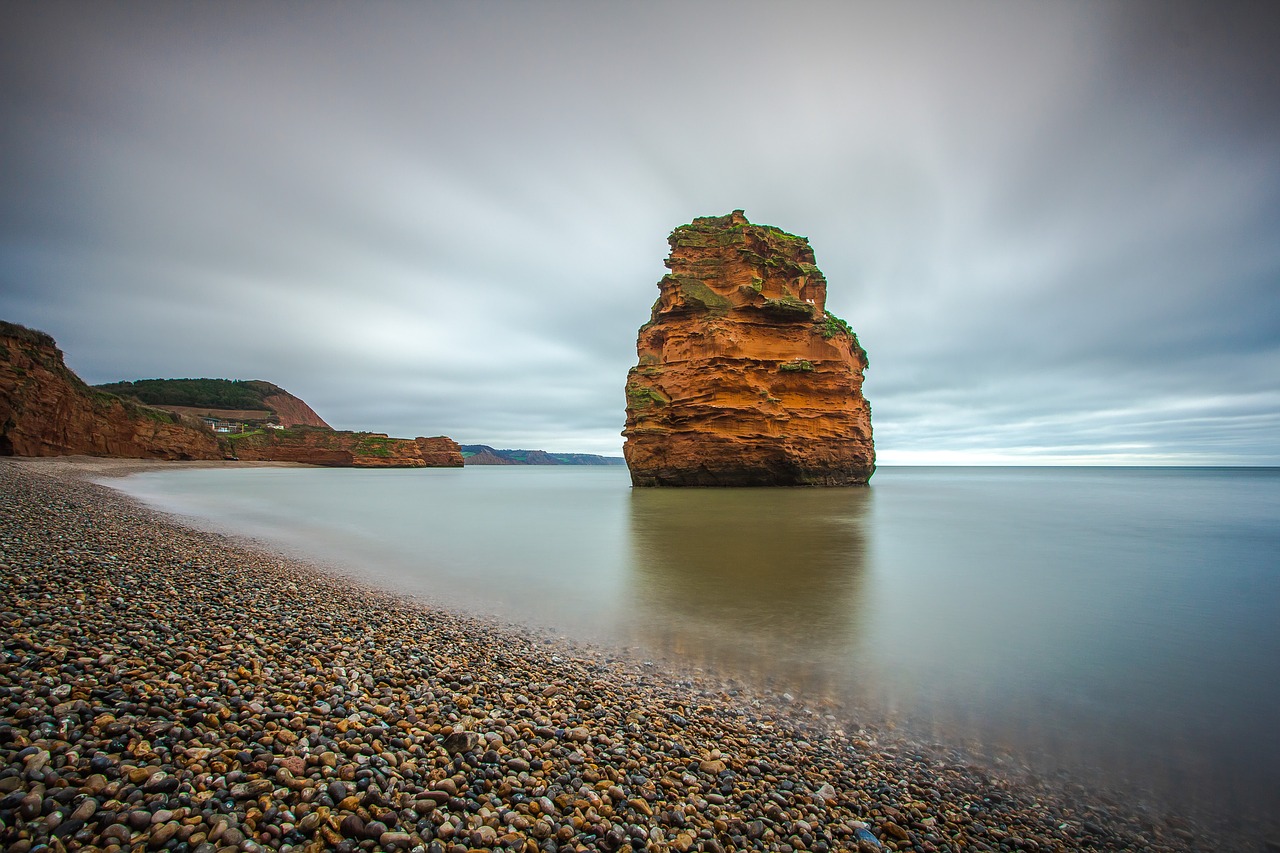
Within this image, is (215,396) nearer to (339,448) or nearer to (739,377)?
(339,448)

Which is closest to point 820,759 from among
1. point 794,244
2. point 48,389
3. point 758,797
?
point 758,797

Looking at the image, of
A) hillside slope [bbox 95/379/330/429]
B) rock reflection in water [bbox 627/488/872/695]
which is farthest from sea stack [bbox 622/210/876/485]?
hillside slope [bbox 95/379/330/429]

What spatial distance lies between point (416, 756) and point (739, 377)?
30.2 m

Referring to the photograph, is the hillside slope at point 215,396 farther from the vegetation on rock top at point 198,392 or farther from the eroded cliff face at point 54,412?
the eroded cliff face at point 54,412

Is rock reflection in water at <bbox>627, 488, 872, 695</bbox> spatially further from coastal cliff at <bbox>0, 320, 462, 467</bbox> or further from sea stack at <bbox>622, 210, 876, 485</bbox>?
coastal cliff at <bbox>0, 320, 462, 467</bbox>

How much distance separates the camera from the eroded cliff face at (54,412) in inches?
1219

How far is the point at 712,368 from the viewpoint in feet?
103

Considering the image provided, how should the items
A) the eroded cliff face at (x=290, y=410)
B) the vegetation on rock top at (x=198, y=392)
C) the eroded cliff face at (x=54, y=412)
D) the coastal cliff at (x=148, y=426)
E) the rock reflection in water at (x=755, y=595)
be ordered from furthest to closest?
the eroded cliff face at (x=290, y=410) → the vegetation on rock top at (x=198, y=392) → the coastal cliff at (x=148, y=426) → the eroded cliff face at (x=54, y=412) → the rock reflection in water at (x=755, y=595)

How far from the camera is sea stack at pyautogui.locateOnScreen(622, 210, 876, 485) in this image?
104 feet

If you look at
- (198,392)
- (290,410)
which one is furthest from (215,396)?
(290,410)

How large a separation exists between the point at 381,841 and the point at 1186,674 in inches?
307

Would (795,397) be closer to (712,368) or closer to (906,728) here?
(712,368)

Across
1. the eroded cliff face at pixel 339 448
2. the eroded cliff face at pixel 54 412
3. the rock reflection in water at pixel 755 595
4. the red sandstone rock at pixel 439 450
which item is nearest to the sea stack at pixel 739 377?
the rock reflection in water at pixel 755 595

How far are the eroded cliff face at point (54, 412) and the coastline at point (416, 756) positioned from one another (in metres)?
42.2
